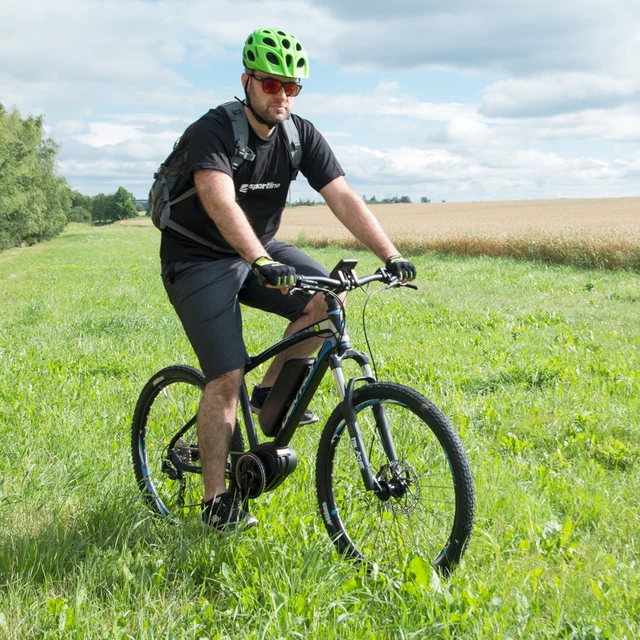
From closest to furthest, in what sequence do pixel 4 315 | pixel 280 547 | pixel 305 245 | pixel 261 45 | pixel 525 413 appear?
1. pixel 280 547
2. pixel 261 45
3. pixel 525 413
4. pixel 4 315
5. pixel 305 245

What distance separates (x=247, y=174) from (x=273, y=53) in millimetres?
624

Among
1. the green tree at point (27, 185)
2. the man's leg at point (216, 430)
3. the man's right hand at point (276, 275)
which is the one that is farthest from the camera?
the green tree at point (27, 185)

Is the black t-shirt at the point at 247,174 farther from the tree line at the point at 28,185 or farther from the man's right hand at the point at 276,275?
the tree line at the point at 28,185

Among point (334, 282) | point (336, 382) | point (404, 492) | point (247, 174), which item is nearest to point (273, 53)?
point (247, 174)

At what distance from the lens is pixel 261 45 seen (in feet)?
11.7

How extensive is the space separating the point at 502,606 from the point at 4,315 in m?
12.4

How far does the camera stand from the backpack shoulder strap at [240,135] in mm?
3654

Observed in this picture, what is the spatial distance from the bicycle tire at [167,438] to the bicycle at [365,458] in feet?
0.89

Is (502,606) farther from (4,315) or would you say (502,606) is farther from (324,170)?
(4,315)

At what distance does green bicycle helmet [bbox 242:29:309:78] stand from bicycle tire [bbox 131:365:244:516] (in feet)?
5.68

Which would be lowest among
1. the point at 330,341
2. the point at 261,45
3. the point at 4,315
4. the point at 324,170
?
the point at 4,315

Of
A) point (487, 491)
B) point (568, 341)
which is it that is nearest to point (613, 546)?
point (487, 491)

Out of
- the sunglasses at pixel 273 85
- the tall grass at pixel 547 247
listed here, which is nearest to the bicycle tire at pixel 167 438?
the sunglasses at pixel 273 85

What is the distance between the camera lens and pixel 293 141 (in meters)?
3.88
